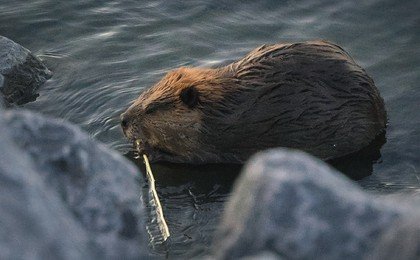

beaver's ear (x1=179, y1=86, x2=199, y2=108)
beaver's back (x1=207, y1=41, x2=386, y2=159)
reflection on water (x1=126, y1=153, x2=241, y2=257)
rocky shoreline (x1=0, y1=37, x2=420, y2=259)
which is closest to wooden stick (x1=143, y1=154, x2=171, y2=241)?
reflection on water (x1=126, y1=153, x2=241, y2=257)

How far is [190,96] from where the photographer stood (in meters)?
6.68

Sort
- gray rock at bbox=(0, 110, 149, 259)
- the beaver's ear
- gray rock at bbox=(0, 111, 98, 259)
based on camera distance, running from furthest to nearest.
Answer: the beaver's ear → gray rock at bbox=(0, 110, 149, 259) → gray rock at bbox=(0, 111, 98, 259)

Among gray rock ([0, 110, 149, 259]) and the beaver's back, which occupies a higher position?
gray rock ([0, 110, 149, 259])

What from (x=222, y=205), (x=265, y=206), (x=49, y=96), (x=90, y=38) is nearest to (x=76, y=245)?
(x=265, y=206)

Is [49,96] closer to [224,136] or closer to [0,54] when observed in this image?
[0,54]

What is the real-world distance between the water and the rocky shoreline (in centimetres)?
331

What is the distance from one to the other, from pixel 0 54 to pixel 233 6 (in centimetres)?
216

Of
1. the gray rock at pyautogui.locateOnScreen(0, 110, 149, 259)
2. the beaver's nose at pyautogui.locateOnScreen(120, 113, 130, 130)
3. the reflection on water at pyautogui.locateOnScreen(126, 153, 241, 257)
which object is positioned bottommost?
the reflection on water at pyautogui.locateOnScreen(126, 153, 241, 257)

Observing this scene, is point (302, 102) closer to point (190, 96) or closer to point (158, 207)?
point (190, 96)

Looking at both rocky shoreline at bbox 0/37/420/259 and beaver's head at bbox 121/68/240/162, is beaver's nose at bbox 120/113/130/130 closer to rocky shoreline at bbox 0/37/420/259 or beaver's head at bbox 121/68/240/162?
beaver's head at bbox 121/68/240/162

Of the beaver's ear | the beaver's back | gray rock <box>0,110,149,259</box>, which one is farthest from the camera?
the beaver's ear

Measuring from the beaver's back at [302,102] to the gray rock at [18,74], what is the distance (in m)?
2.15

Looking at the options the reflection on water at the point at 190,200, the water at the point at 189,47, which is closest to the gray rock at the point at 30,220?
the reflection on water at the point at 190,200

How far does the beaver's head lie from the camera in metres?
6.66
